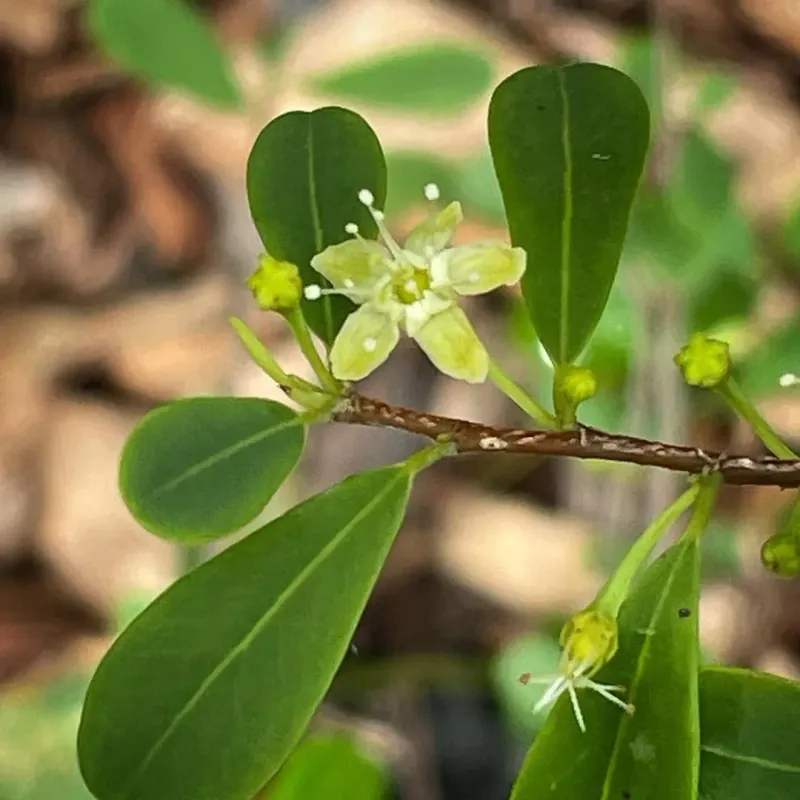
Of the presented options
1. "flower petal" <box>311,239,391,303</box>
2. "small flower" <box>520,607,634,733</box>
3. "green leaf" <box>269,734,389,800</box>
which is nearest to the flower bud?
"small flower" <box>520,607,634,733</box>

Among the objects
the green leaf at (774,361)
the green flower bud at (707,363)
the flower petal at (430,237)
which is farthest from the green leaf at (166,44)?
the green flower bud at (707,363)

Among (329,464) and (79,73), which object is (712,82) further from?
(79,73)

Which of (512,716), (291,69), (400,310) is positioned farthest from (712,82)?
(400,310)

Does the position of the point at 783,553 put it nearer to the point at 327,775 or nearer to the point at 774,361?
the point at 774,361

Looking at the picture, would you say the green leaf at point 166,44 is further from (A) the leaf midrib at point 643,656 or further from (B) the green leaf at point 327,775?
(A) the leaf midrib at point 643,656

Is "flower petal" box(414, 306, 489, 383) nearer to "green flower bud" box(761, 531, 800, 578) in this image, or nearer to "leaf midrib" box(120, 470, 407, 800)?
"leaf midrib" box(120, 470, 407, 800)
